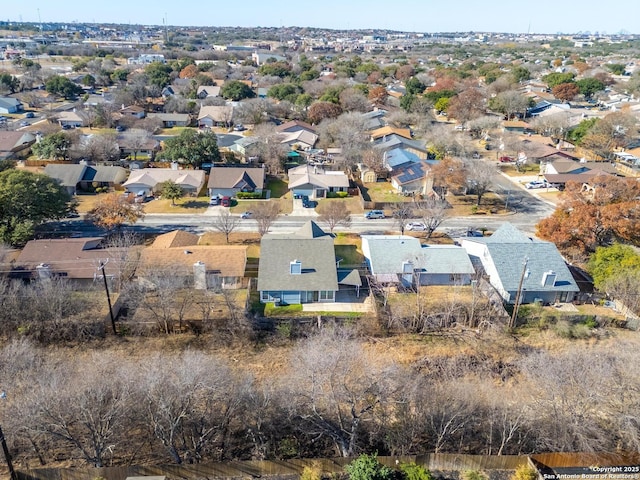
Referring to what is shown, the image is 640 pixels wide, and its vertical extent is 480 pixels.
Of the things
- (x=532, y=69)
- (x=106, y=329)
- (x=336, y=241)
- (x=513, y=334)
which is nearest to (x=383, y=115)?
(x=336, y=241)

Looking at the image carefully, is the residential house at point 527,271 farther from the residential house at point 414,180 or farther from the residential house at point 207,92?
the residential house at point 207,92

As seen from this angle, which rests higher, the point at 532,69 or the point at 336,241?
the point at 532,69

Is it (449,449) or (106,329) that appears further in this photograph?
(106,329)

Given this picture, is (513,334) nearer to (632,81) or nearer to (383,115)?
(383,115)

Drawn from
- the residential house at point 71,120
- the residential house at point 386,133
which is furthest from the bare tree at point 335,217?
the residential house at point 71,120

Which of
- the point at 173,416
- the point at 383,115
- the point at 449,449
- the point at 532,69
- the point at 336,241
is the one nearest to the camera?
the point at 173,416

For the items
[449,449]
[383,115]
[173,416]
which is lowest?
[449,449]

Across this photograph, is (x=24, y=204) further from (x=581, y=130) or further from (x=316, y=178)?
(x=581, y=130)

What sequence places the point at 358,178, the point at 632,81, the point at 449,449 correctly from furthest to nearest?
the point at 632,81
the point at 358,178
the point at 449,449
